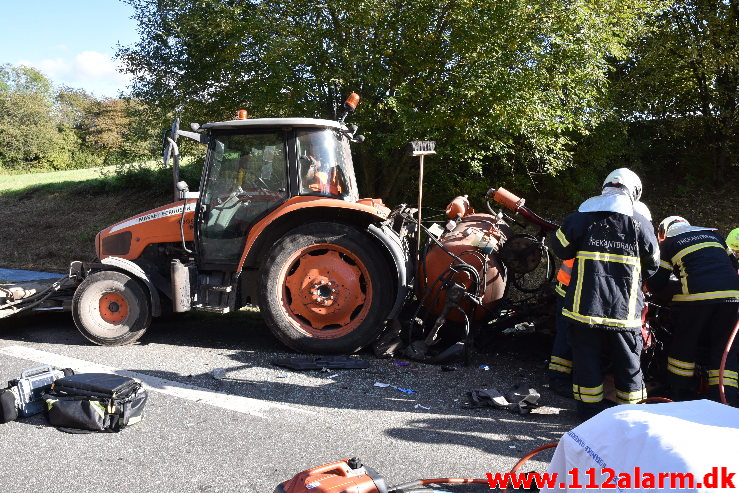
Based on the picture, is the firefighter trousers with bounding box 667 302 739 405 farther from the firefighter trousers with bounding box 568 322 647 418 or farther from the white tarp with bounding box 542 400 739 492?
the white tarp with bounding box 542 400 739 492

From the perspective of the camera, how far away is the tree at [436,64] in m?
8.01

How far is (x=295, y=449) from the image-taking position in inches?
133

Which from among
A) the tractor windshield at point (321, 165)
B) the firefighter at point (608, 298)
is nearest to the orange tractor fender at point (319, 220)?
the tractor windshield at point (321, 165)

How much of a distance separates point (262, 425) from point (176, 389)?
0.95 metres

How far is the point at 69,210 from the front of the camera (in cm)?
1652

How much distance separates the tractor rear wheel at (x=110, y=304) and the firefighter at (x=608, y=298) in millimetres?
3648

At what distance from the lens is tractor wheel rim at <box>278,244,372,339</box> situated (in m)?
5.15

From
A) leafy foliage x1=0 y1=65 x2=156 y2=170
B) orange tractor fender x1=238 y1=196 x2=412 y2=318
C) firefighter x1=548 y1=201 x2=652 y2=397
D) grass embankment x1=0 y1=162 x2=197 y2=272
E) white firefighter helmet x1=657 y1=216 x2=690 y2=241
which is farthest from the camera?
leafy foliage x1=0 y1=65 x2=156 y2=170

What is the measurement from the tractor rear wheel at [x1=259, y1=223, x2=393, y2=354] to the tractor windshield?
14.0 inches

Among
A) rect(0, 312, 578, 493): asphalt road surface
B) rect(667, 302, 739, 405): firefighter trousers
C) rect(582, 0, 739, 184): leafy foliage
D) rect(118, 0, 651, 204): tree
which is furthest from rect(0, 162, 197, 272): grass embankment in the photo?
rect(667, 302, 739, 405): firefighter trousers

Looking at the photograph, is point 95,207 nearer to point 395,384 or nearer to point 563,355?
point 395,384

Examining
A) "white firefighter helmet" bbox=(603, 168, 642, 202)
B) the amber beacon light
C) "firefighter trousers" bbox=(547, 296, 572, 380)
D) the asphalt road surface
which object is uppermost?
the amber beacon light

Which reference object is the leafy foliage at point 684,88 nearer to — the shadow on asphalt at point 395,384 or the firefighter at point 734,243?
the firefighter at point 734,243

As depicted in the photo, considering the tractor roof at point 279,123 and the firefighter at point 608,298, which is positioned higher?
the tractor roof at point 279,123
